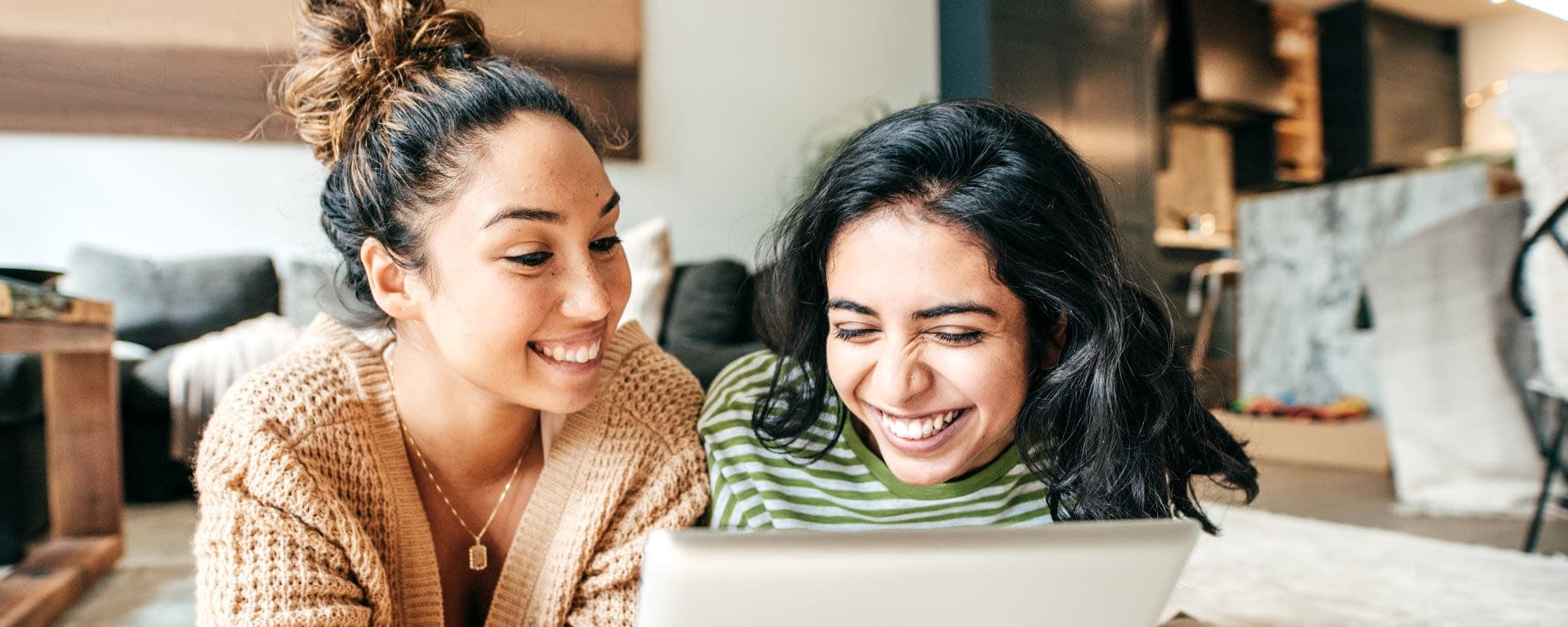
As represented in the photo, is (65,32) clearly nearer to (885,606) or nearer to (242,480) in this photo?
(242,480)

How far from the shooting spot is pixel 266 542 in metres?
0.80

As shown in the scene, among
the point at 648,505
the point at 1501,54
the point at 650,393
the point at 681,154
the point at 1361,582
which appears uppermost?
the point at 1501,54

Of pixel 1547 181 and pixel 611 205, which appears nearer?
pixel 611 205

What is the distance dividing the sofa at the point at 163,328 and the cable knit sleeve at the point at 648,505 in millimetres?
739

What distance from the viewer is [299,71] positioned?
1.02 metres

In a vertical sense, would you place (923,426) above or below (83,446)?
above

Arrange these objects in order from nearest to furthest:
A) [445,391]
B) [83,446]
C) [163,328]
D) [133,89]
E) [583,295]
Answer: [583,295]
[445,391]
[83,446]
[163,328]
[133,89]

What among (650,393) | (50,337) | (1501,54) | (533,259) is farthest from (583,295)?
(1501,54)

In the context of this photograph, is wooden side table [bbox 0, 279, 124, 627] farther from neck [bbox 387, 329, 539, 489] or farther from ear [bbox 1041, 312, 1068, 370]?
ear [bbox 1041, 312, 1068, 370]

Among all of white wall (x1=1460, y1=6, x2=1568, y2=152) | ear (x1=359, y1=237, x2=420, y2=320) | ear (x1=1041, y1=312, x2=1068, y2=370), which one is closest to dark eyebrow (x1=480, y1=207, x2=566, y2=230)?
ear (x1=359, y1=237, x2=420, y2=320)

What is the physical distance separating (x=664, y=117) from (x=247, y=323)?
182 cm

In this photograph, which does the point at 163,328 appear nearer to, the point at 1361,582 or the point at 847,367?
the point at 847,367

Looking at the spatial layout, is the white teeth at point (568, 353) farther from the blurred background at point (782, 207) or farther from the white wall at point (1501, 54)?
the white wall at point (1501, 54)

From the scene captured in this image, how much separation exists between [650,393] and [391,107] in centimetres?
41
